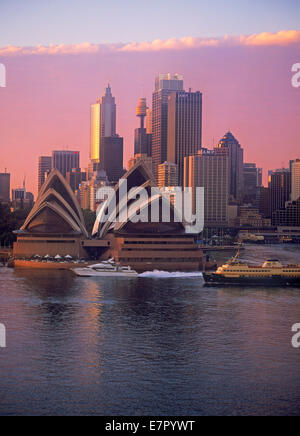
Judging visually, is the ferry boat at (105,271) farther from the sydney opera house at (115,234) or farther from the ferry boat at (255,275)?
the ferry boat at (255,275)

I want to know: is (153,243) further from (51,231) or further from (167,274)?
(51,231)

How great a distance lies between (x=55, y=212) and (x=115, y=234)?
1045 centimetres

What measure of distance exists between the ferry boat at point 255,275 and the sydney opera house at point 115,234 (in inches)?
592

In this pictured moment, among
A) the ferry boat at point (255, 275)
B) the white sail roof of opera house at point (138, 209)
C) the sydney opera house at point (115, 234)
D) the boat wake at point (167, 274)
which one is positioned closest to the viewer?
the ferry boat at point (255, 275)

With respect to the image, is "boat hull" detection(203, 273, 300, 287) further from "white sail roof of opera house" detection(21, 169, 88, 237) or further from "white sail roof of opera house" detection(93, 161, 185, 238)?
"white sail roof of opera house" detection(21, 169, 88, 237)

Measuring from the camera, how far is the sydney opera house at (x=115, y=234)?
9312cm

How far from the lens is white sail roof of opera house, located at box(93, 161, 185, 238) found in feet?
317

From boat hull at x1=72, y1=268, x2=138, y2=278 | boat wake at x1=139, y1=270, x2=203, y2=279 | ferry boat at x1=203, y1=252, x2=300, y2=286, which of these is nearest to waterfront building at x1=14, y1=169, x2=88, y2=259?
boat hull at x1=72, y1=268, x2=138, y2=278

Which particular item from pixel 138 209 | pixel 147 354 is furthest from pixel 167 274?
pixel 147 354

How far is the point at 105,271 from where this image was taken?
8644 centimetres

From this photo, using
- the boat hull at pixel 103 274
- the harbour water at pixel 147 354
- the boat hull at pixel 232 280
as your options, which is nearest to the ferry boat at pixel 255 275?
the boat hull at pixel 232 280

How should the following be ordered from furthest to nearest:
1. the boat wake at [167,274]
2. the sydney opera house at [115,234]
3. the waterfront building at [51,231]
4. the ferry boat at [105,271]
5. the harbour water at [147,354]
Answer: the waterfront building at [51,231], the sydney opera house at [115,234], the boat wake at [167,274], the ferry boat at [105,271], the harbour water at [147,354]

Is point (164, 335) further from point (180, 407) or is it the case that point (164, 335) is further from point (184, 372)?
point (180, 407)
